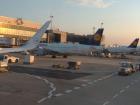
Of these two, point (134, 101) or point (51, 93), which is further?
point (51, 93)

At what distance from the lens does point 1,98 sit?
79.6ft

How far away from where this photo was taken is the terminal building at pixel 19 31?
138750 millimetres

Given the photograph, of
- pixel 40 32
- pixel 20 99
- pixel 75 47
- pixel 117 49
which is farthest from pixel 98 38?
pixel 20 99

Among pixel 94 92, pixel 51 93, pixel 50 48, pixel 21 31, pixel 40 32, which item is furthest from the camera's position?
pixel 21 31

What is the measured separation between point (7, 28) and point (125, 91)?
114546 millimetres

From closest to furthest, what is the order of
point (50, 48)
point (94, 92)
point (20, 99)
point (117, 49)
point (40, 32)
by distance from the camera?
point (20, 99) < point (94, 92) < point (40, 32) < point (50, 48) < point (117, 49)

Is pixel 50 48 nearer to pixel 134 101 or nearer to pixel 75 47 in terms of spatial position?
pixel 75 47

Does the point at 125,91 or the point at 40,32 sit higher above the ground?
the point at 40,32

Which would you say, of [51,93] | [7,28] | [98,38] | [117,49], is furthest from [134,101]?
[7,28]

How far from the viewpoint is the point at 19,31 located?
492 ft

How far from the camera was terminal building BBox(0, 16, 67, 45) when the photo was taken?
138750 mm

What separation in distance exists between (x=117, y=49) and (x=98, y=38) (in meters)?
26.9

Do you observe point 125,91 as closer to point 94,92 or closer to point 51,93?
point 94,92

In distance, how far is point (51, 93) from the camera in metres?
27.8
